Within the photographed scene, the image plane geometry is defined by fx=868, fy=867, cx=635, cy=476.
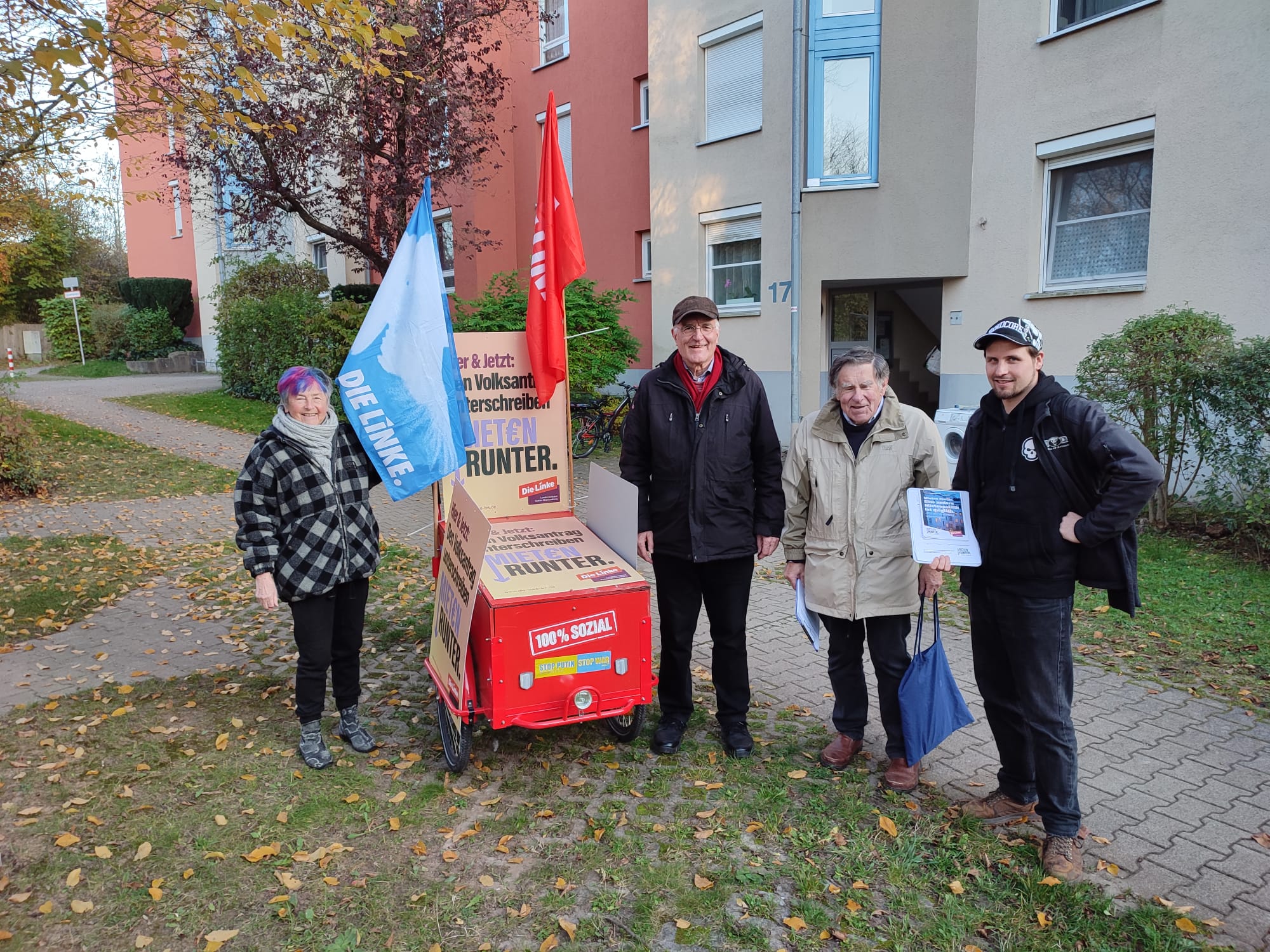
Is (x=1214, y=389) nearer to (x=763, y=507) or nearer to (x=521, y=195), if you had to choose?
(x=763, y=507)

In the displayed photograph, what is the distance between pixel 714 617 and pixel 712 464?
30.1 inches

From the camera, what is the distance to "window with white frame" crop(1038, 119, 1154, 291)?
32.8 feet

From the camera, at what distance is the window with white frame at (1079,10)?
10.1 metres

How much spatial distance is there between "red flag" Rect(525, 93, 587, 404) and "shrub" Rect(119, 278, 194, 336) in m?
29.2

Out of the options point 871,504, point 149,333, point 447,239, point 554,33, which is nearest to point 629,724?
point 871,504

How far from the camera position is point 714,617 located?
4180 mm

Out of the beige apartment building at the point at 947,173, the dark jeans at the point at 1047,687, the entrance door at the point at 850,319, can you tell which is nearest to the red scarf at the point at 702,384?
the dark jeans at the point at 1047,687

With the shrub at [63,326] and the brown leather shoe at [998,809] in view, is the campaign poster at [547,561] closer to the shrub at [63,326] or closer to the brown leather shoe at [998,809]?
the brown leather shoe at [998,809]

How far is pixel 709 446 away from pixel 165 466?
11.2 metres

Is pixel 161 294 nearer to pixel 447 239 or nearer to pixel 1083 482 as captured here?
pixel 447 239

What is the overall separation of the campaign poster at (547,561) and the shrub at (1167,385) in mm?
5513

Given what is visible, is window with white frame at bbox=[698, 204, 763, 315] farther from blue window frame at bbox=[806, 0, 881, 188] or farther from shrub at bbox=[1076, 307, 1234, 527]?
shrub at bbox=[1076, 307, 1234, 527]

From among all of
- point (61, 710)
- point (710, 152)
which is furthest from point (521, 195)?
point (61, 710)

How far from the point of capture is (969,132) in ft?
38.5
